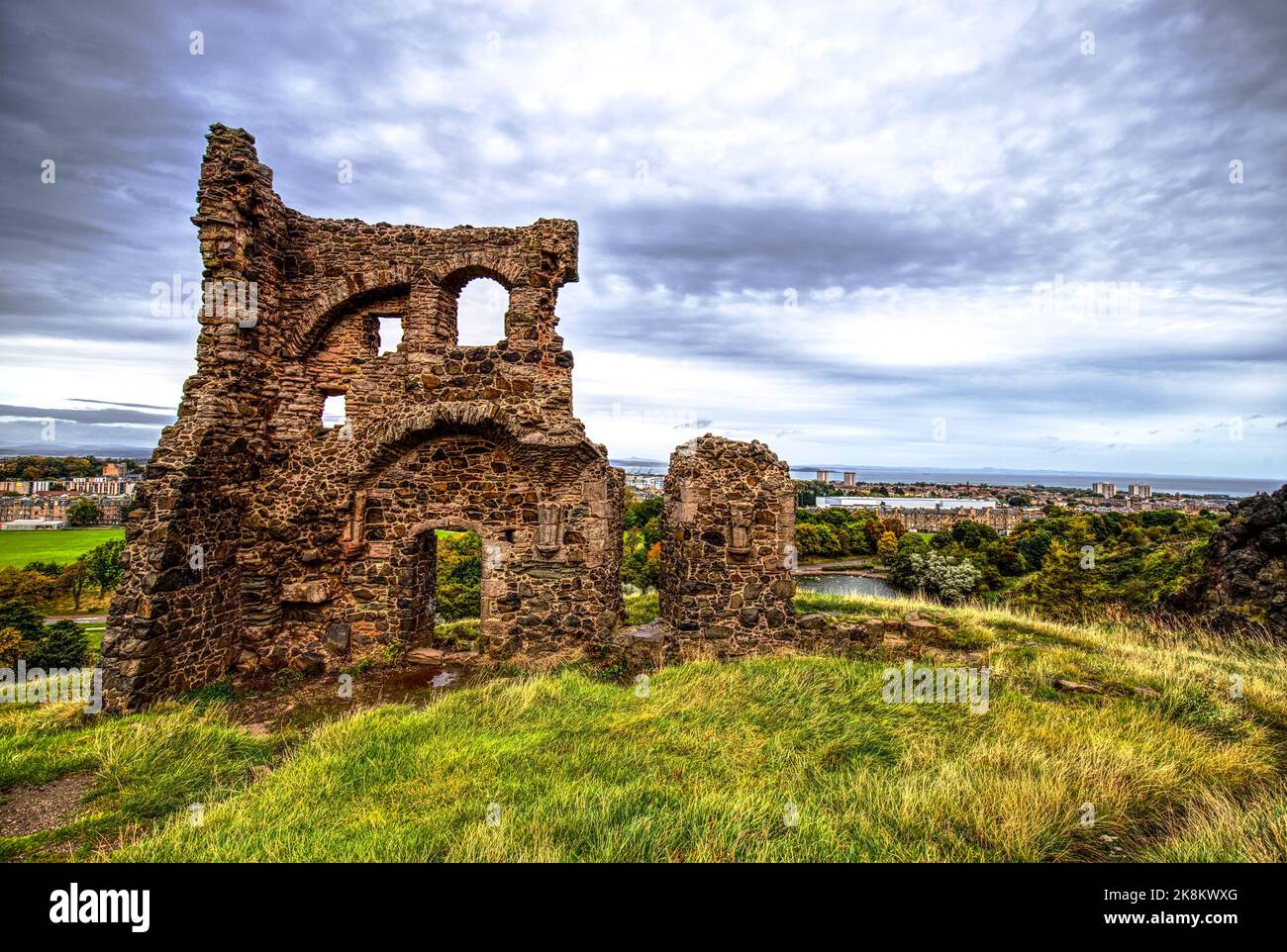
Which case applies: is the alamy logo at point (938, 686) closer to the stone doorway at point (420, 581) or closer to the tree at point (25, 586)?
the stone doorway at point (420, 581)

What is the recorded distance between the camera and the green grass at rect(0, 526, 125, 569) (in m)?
44.6

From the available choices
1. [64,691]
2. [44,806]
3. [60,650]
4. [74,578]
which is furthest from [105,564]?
[44,806]

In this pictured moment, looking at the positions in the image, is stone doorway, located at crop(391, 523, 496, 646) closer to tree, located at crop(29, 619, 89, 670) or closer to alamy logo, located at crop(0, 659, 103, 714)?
alamy logo, located at crop(0, 659, 103, 714)

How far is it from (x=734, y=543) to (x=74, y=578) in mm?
51960

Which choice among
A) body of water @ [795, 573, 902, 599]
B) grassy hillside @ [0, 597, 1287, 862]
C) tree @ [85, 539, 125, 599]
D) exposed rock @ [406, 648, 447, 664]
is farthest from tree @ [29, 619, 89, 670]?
body of water @ [795, 573, 902, 599]

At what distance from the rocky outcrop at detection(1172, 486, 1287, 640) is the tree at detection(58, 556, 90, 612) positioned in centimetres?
5940

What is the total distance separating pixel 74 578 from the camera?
133 feet

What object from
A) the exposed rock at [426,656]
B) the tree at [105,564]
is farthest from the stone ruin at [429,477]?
the tree at [105,564]

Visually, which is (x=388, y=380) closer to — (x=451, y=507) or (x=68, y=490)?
(x=451, y=507)

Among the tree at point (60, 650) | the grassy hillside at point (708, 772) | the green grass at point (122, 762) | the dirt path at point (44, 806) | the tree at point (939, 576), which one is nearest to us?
the grassy hillside at point (708, 772)

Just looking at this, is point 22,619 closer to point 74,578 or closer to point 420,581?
point 74,578
